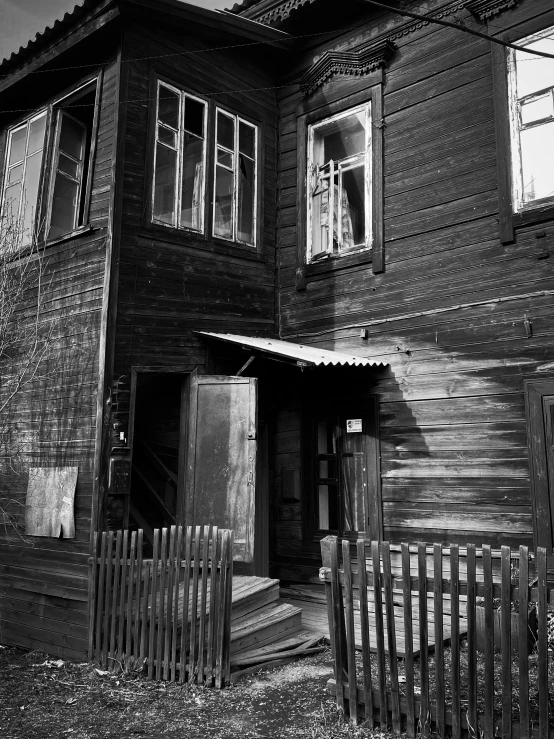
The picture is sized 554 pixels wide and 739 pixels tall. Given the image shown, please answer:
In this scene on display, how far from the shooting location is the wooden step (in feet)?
20.1

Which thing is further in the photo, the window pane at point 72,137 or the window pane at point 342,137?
the window pane at point 342,137

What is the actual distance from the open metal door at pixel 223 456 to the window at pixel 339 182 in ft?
8.76

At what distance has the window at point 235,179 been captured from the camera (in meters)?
8.98

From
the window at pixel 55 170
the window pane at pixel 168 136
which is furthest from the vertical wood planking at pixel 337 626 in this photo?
the window pane at pixel 168 136

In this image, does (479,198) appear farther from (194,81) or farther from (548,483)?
(194,81)

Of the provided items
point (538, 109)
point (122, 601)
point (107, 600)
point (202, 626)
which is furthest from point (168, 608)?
point (538, 109)

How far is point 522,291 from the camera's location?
704 centimetres

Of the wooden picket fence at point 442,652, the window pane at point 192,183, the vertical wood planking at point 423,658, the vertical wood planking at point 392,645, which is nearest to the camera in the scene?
the wooden picket fence at point 442,652

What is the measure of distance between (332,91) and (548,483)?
6.13m

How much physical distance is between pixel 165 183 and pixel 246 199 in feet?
4.68

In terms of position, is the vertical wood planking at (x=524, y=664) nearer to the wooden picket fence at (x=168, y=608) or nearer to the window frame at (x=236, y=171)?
the wooden picket fence at (x=168, y=608)

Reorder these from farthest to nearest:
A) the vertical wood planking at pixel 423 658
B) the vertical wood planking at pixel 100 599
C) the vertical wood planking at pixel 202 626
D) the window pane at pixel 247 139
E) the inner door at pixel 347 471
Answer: the window pane at pixel 247 139, the inner door at pixel 347 471, the vertical wood planking at pixel 100 599, the vertical wood planking at pixel 202 626, the vertical wood planking at pixel 423 658

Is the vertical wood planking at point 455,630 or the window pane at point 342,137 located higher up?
the window pane at point 342,137

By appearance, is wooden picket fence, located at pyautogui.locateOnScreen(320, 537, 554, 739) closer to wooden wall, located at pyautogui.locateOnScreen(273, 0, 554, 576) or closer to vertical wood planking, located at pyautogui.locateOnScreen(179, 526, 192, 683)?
vertical wood planking, located at pyautogui.locateOnScreen(179, 526, 192, 683)
